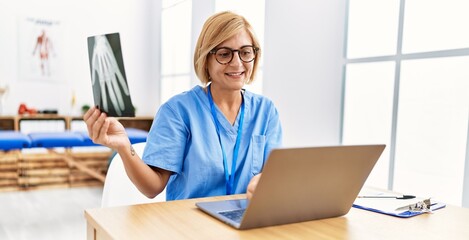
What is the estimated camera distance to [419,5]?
1.83 m

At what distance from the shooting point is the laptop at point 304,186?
27.7 inches

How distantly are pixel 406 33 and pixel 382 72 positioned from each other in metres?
0.22

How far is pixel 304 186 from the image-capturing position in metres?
0.76

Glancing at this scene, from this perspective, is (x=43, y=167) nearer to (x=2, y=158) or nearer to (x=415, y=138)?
(x=2, y=158)

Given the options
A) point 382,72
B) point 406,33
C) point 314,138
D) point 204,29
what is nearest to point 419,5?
point 406,33

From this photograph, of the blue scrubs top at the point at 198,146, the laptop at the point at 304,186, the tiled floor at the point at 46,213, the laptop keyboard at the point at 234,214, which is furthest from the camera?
the tiled floor at the point at 46,213

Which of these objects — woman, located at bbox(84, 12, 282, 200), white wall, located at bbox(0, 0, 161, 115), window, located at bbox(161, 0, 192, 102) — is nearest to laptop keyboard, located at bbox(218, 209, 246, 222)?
woman, located at bbox(84, 12, 282, 200)

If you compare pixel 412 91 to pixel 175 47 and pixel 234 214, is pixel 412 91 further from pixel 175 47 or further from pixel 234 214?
pixel 175 47

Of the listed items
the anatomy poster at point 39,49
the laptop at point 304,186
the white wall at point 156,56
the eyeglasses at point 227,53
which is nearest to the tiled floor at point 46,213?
the white wall at point 156,56

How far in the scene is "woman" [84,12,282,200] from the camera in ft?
3.83

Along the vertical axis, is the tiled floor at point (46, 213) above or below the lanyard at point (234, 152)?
below

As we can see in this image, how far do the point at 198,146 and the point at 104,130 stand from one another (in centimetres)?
30

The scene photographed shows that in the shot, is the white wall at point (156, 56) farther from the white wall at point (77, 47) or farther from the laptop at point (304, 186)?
the laptop at point (304, 186)

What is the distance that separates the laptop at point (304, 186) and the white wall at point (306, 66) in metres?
1.40
